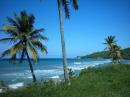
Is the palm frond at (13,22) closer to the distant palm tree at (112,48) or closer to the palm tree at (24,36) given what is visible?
the palm tree at (24,36)

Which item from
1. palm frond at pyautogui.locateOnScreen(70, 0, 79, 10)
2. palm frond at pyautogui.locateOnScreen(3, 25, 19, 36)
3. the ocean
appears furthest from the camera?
the ocean

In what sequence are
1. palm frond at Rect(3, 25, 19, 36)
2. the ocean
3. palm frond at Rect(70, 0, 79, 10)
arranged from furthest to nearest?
the ocean, palm frond at Rect(3, 25, 19, 36), palm frond at Rect(70, 0, 79, 10)

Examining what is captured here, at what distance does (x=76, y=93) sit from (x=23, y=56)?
9.03 meters

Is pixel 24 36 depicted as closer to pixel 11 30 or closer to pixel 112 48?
pixel 11 30

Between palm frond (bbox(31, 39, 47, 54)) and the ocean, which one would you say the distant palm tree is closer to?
the ocean

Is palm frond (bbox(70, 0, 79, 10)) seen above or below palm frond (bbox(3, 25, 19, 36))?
above

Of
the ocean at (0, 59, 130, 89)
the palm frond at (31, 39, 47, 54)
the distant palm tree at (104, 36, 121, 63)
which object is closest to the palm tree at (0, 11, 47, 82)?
the palm frond at (31, 39, 47, 54)

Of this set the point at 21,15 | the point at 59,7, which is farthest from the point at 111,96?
the point at 21,15

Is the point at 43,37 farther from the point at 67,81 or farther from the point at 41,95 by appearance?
the point at 41,95

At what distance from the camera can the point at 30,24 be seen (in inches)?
856

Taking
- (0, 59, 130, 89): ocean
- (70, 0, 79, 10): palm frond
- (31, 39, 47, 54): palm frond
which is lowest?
(0, 59, 130, 89): ocean

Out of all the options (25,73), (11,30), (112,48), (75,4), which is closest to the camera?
(75,4)

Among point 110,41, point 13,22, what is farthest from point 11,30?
point 110,41

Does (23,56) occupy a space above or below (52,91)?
above
